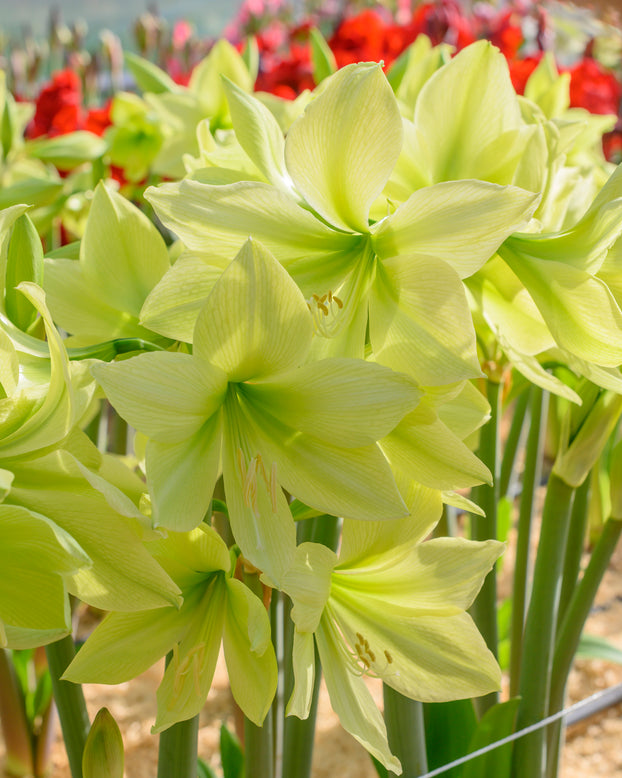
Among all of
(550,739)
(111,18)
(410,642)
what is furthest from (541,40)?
(111,18)

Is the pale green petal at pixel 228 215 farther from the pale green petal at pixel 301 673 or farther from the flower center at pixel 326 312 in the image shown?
the pale green petal at pixel 301 673

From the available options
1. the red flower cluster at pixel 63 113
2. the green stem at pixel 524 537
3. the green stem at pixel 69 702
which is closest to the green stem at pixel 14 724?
the green stem at pixel 69 702

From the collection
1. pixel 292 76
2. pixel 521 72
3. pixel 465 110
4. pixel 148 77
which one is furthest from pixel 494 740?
pixel 292 76

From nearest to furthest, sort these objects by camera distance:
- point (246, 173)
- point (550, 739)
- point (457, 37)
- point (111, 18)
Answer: point (246, 173)
point (550, 739)
point (457, 37)
point (111, 18)

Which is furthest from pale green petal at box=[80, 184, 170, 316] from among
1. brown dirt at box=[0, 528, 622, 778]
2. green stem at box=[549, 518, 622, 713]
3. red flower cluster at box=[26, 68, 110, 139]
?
red flower cluster at box=[26, 68, 110, 139]

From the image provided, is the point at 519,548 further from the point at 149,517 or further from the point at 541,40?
the point at 541,40
